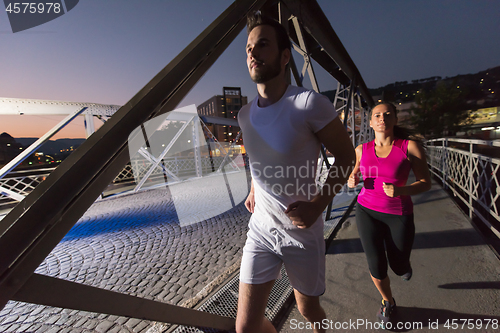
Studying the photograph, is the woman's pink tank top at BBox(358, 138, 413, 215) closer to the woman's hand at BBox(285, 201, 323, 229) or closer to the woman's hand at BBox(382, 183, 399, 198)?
the woman's hand at BBox(382, 183, 399, 198)

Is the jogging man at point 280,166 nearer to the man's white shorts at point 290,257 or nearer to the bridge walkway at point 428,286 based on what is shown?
the man's white shorts at point 290,257

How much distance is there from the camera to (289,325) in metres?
1.90

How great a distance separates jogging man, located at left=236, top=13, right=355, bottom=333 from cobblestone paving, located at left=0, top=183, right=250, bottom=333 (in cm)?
150

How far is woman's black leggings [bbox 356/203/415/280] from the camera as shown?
1.90 meters

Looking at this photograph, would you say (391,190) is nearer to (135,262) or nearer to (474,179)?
(135,262)

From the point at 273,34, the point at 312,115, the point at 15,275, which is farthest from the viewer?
the point at 273,34

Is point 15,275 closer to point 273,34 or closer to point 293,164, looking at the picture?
point 293,164

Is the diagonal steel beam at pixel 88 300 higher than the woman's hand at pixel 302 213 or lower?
lower

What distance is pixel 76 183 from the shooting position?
656 millimetres

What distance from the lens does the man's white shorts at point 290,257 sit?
125cm

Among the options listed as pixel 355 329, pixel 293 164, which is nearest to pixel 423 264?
pixel 355 329

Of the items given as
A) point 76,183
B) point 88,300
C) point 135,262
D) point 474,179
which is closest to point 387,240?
point 88,300

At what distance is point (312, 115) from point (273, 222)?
0.66 metres

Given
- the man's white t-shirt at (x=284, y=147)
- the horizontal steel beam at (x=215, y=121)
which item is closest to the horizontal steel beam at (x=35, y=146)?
the horizontal steel beam at (x=215, y=121)
